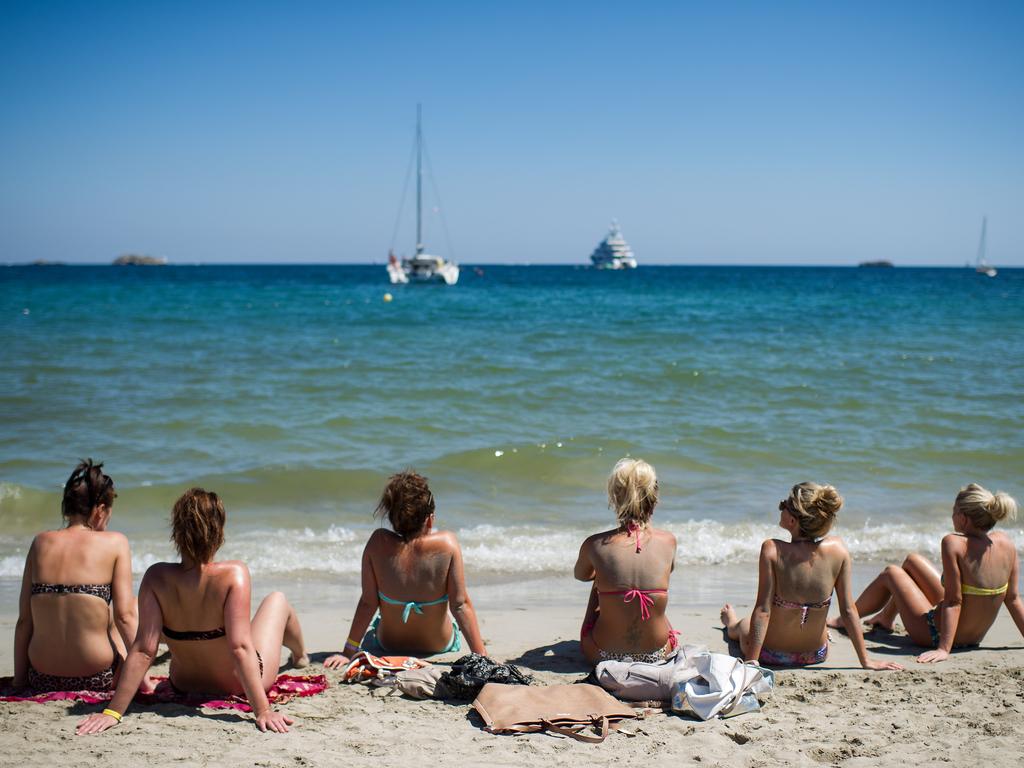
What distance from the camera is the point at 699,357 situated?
59.6 ft

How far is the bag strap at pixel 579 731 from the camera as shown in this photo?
140 inches

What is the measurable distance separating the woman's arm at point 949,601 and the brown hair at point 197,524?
370 cm

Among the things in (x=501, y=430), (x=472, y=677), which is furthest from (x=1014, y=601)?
(x=501, y=430)

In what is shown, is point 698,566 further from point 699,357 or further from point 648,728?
point 699,357

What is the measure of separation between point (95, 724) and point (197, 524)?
0.95 m

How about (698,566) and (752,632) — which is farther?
(698,566)

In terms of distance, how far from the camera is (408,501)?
4238mm

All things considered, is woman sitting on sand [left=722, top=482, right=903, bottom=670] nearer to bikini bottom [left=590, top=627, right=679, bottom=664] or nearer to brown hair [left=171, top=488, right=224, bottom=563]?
bikini bottom [left=590, top=627, right=679, bottom=664]

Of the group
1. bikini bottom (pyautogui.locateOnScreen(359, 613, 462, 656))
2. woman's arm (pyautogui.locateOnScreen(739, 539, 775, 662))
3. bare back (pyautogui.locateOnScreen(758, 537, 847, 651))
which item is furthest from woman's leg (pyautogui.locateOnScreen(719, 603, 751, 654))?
bikini bottom (pyautogui.locateOnScreen(359, 613, 462, 656))

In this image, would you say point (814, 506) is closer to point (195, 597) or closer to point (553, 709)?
point (553, 709)

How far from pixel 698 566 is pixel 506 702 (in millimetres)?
3381

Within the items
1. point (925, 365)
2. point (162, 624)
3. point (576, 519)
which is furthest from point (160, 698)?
point (925, 365)

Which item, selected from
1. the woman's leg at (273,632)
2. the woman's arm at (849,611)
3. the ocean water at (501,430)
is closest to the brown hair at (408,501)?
the woman's leg at (273,632)

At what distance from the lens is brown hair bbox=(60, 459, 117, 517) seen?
3740 millimetres
